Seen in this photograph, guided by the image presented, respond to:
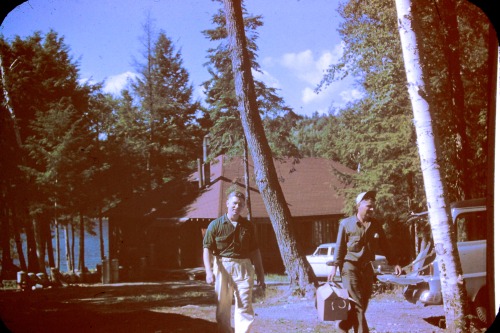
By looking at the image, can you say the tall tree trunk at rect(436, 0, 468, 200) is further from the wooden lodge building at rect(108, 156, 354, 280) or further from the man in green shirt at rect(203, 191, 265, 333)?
the man in green shirt at rect(203, 191, 265, 333)

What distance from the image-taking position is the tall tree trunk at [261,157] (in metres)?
10.2

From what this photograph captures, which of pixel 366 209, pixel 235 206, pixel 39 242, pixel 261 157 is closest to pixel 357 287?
pixel 366 209

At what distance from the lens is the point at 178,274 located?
539 inches

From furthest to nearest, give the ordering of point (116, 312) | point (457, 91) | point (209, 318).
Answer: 1. point (116, 312)
2. point (457, 91)
3. point (209, 318)

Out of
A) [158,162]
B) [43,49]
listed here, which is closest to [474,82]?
[158,162]

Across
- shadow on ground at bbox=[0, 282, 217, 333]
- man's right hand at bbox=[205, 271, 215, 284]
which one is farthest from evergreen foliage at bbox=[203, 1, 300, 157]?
man's right hand at bbox=[205, 271, 215, 284]

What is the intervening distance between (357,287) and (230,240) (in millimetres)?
1460

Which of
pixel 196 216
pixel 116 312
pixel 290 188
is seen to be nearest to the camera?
pixel 116 312

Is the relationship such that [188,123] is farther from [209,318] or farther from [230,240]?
[230,240]

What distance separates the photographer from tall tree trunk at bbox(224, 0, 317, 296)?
33.4ft

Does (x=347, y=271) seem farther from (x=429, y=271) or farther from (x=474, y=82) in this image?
(x=474, y=82)

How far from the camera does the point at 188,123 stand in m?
13.7

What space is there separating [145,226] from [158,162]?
216 centimetres

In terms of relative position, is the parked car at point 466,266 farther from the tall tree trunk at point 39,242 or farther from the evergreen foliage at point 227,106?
the tall tree trunk at point 39,242
